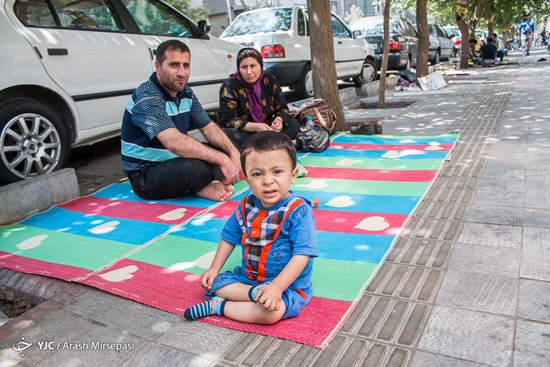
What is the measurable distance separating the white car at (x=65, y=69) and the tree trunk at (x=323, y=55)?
1.79m

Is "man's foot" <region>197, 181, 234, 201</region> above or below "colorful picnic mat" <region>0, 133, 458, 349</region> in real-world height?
above

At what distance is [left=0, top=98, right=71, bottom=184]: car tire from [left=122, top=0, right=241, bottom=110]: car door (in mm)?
1570

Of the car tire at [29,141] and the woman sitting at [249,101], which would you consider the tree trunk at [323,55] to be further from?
the car tire at [29,141]

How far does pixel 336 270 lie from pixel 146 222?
5.44 ft

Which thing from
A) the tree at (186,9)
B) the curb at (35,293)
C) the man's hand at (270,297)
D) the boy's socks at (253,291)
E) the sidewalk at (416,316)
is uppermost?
the tree at (186,9)

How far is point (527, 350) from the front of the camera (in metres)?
1.71

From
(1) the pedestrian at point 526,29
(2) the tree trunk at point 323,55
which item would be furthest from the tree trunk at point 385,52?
(1) the pedestrian at point 526,29

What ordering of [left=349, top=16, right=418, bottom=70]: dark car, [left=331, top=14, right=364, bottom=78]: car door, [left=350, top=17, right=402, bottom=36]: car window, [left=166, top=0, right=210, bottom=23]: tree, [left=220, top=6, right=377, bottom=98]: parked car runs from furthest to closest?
[left=166, top=0, right=210, bottom=23]: tree
[left=350, top=17, right=402, bottom=36]: car window
[left=349, top=16, right=418, bottom=70]: dark car
[left=331, top=14, right=364, bottom=78]: car door
[left=220, top=6, right=377, bottom=98]: parked car

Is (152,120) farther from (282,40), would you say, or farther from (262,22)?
(262,22)

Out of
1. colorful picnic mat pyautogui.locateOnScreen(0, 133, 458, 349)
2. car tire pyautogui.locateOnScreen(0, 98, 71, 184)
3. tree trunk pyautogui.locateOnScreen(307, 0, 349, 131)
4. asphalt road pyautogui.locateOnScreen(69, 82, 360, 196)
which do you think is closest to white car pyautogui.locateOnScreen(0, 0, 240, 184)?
car tire pyautogui.locateOnScreen(0, 98, 71, 184)

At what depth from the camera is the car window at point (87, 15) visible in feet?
14.8

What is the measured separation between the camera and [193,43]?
19.3 ft

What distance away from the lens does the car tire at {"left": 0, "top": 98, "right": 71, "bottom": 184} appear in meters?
3.72

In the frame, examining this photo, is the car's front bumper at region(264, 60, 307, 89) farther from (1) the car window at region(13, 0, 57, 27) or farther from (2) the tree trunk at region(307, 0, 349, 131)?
(1) the car window at region(13, 0, 57, 27)
